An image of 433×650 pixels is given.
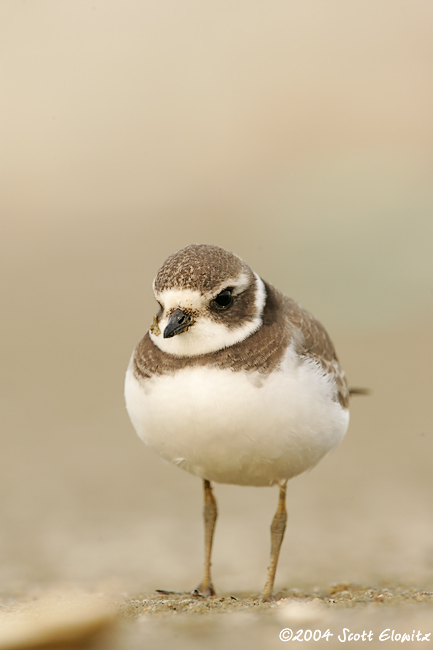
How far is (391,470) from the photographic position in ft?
30.6

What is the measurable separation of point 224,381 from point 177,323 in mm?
392

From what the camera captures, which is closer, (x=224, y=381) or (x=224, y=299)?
(x=224, y=381)

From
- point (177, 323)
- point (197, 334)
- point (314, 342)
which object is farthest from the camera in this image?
point (314, 342)

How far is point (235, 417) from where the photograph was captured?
4742 millimetres

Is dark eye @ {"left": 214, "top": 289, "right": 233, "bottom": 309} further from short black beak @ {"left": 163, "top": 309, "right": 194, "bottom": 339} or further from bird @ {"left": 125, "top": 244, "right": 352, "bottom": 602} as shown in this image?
short black beak @ {"left": 163, "top": 309, "right": 194, "bottom": 339}

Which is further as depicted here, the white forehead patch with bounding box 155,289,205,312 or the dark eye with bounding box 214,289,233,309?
the dark eye with bounding box 214,289,233,309

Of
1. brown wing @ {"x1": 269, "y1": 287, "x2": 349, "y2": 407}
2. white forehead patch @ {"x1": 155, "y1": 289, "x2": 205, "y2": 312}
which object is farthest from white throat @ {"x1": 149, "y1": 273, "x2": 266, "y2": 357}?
brown wing @ {"x1": 269, "y1": 287, "x2": 349, "y2": 407}

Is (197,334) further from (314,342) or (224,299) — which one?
(314,342)

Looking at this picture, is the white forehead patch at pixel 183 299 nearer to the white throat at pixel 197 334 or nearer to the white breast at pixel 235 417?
the white throat at pixel 197 334

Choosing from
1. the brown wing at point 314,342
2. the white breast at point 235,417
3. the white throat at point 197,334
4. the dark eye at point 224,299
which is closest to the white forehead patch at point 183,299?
the white throat at point 197,334

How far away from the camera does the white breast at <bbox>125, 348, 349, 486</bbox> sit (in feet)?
15.6

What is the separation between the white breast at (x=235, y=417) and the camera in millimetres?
4746

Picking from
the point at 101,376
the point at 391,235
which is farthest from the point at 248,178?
the point at 101,376

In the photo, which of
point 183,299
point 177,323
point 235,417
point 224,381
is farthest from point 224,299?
point 235,417
